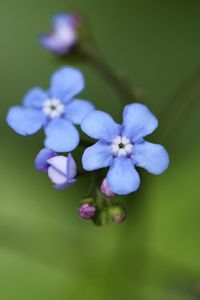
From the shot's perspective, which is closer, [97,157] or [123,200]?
[97,157]

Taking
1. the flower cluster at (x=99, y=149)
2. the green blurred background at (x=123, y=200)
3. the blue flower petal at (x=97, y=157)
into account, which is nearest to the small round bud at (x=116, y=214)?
the flower cluster at (x=99, y=149)

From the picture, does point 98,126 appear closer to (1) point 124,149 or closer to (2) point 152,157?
(1) point 124,149

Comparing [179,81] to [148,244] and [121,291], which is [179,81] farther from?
[121,291]

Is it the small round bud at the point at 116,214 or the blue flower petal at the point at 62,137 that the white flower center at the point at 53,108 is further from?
the small round bud at the point at 116,214

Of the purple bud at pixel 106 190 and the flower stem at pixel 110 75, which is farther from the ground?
the flower stem at pixel 110 75

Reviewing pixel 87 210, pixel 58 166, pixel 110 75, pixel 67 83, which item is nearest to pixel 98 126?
pixel 58 166

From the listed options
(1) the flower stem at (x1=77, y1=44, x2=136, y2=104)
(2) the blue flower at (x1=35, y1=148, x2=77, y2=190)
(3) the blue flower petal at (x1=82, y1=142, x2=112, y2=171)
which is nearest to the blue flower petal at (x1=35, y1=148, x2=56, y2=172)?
(2) the blue flower at (x1=35, y1=148, x2=77, y2=190)

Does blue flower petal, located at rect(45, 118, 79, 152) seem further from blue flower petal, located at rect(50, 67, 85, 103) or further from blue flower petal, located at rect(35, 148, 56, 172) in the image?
blue flower petal, located at rect(50, 67, 85, 103)
